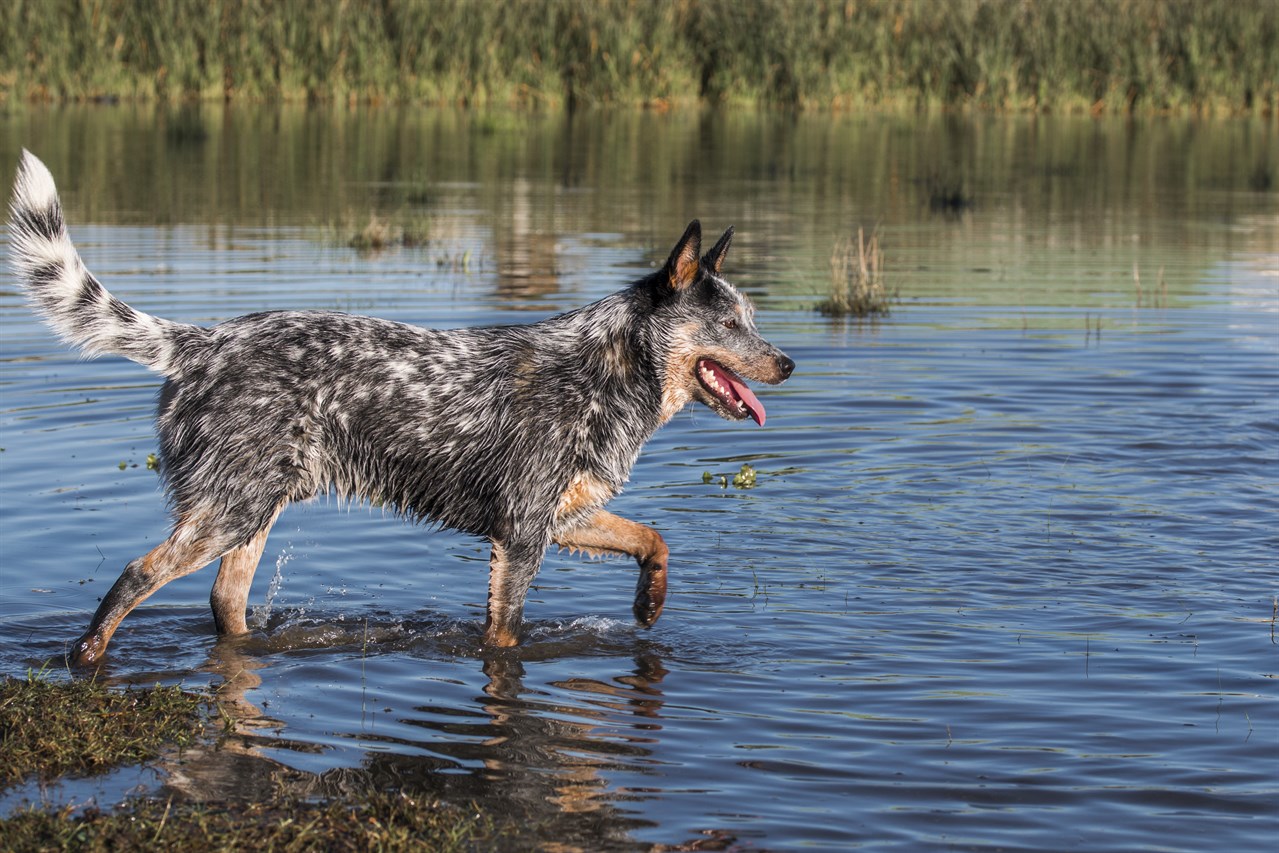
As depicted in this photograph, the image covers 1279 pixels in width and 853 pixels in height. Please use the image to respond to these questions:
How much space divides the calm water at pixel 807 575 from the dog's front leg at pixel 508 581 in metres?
0.19

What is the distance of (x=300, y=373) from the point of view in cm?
728

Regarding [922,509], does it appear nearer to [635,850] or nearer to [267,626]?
[267,626]

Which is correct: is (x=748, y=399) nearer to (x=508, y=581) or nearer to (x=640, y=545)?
(x=640, y=545)

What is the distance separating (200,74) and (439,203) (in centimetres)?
1437

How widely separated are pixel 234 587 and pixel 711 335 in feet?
8.35

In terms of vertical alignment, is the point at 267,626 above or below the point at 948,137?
below

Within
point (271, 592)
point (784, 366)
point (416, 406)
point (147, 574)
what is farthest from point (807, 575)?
point (147, 574)

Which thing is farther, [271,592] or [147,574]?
[271,592]

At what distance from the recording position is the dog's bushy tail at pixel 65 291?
23.5 ft

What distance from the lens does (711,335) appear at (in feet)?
25.1

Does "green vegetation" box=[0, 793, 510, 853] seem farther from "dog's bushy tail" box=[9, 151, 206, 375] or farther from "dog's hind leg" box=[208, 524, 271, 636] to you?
"dog's bushy tail" box=[9, 151, 206, 375]

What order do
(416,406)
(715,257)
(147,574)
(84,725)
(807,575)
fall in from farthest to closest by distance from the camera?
(807,575) → (715,257) → (416,406) → (147,574) → (84,725)

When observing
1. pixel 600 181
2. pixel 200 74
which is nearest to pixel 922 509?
pixel 600 181

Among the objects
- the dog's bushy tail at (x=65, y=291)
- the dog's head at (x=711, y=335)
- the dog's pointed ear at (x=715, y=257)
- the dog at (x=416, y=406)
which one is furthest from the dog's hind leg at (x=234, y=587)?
the dog's pointed ear at (x=715, y=257)
